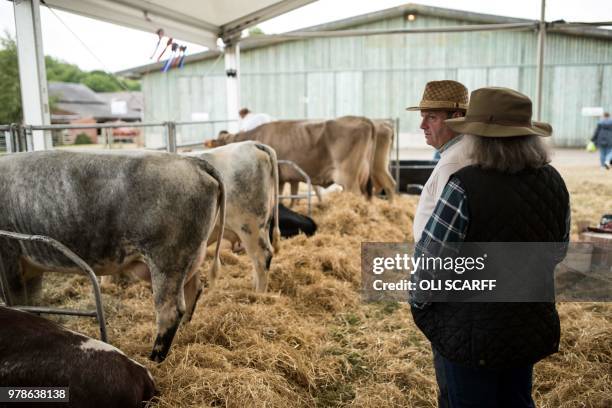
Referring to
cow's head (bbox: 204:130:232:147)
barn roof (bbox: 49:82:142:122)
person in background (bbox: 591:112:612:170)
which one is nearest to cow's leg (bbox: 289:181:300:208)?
cow's head (bbox: 204:130:232:147)

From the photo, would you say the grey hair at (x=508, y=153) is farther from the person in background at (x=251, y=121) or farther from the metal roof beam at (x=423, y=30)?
the metal roof beam at (x=423, y=30)

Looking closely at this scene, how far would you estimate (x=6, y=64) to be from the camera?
790 cm

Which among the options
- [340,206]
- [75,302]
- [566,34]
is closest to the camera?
[75,302]

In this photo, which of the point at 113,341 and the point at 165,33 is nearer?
the point at 113,341

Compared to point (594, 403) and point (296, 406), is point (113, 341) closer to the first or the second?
point (296, 406)

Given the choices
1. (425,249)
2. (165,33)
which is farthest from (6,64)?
(425,249)

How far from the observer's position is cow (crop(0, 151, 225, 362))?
3.12 meters

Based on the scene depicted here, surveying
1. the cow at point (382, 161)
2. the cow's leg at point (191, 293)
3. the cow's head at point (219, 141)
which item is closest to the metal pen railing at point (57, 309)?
the cow's leg at point (191, 293)

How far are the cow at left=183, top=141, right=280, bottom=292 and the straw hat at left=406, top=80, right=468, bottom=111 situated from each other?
2.35m

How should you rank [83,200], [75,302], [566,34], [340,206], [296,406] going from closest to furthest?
[296,406] < [83,200] < [75,302] < [340,206] < [566,34]

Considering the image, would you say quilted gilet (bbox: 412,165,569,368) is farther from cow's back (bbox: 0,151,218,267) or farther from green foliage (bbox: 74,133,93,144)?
green foliage (bbox: 74,133,93,144)

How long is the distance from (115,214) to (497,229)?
226 centimetres

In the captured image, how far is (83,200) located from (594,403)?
10.4ft

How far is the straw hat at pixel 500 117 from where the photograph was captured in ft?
5.86
